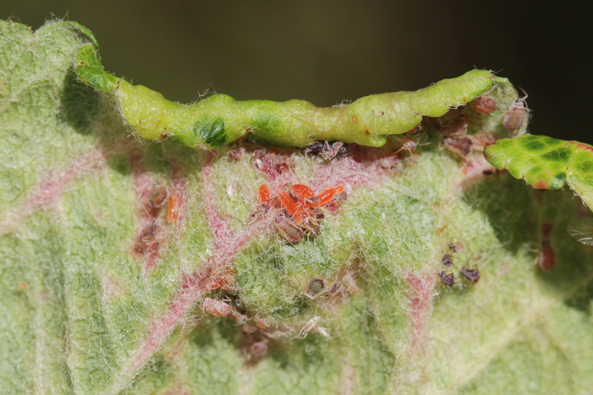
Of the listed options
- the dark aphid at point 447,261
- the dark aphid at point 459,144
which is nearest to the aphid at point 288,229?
the dark aphid at point 447,261

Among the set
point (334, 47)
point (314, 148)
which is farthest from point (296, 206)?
point (334, 47)

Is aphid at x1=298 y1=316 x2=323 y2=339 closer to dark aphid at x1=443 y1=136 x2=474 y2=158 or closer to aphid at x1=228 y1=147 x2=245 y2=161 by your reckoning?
aphid at x1=228 y1=147 x2=245 y2=161

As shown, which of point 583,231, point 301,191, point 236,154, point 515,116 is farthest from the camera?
point 583,231

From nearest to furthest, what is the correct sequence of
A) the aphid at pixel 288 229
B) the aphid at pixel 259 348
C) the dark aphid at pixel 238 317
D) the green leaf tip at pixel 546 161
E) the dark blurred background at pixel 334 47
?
the green leaf tip at pixel 546 161, the aphid at pixel 288 229, the dark aphid at pixel 238 317, the aphid at pixel 259 348, the dark blurred background at pixel 334 47

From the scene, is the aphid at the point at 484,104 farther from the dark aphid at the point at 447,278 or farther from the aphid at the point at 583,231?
the dark aphid at the point at 447,278

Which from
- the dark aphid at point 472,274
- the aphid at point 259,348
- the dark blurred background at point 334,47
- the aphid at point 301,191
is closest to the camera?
the aphid at point 301,191

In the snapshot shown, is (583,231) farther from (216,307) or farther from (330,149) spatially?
(216,307)
